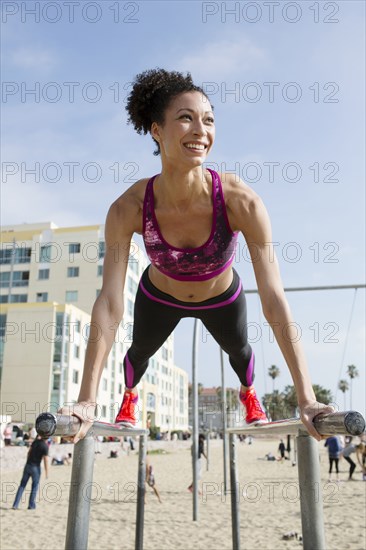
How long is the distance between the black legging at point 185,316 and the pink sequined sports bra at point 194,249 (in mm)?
429

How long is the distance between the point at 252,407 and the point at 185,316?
1118 millimetres

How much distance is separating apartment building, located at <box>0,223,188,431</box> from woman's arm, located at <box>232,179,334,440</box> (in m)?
24.9

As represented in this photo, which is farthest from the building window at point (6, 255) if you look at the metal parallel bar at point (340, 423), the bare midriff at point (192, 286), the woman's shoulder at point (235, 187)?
the metal parallel bar at point (340, 423)

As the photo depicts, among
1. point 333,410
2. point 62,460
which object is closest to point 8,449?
point 62,460

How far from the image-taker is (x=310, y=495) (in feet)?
7.90

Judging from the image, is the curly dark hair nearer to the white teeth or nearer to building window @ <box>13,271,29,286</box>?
the white teeth

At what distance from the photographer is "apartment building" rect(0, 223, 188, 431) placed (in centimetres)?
3962

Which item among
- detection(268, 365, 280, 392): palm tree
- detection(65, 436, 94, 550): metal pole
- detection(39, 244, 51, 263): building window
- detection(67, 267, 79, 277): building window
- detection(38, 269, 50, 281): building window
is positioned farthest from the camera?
detection(268, 365, 280, 392): palm tree

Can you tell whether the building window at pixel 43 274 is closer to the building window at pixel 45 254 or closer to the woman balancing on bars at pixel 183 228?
the building window at pixel 45 254

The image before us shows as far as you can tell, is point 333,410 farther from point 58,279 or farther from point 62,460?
point 58,279

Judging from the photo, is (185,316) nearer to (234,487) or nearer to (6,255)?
(234,487)

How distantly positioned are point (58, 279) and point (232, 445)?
1806 inches

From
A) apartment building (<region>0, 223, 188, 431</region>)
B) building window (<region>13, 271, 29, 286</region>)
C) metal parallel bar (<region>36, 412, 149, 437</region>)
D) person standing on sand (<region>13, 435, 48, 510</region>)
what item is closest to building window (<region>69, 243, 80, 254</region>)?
apartment building (<region>0, 223, 188, 431</region>)

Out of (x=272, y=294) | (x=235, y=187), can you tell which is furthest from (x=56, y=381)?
(x=272, y=294)
